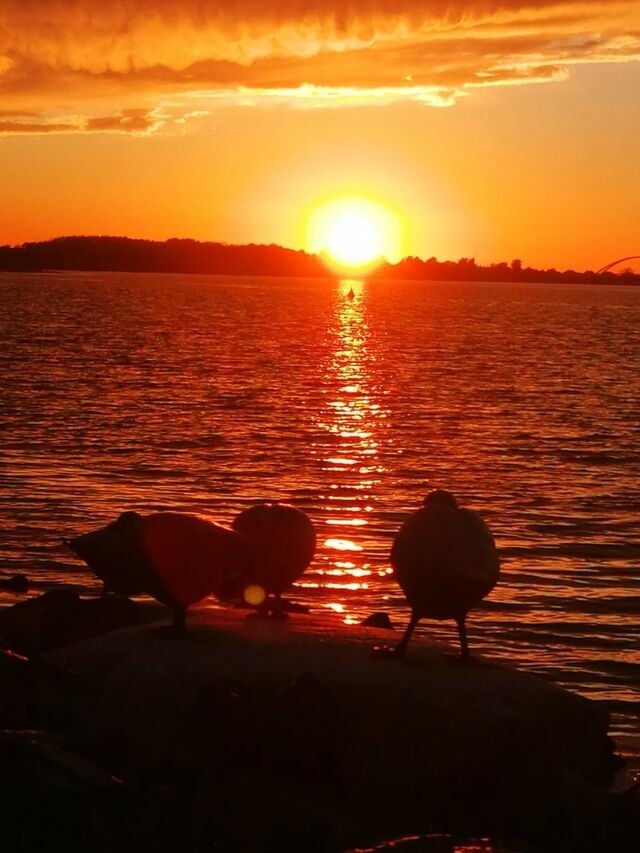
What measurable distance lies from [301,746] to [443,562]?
6.97ft

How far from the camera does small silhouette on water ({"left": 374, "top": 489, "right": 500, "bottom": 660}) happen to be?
11.8 meters

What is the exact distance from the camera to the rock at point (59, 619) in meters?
13.8

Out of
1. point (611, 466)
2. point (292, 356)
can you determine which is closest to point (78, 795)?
point (611, 466)

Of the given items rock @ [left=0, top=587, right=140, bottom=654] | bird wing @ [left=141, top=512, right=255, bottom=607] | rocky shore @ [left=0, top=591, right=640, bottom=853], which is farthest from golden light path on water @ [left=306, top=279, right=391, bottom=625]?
rocky shore @ [left=0, top=591, right=640, bottom=853]

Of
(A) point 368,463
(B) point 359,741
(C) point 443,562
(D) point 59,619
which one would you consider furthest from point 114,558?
(A) point 368,463

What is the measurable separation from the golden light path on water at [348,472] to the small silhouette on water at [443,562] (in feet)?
6.47

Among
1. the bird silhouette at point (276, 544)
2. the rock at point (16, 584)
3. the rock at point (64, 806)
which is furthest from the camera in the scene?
the rock at point (16, 584)

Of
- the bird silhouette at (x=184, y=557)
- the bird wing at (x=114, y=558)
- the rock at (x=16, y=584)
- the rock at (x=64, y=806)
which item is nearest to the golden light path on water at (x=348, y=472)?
the bird silhouette at (x=184, y=557)

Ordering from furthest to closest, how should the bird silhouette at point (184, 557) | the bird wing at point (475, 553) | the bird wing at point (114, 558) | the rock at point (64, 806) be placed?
the bird wing at point (114, 558) → the bird silhouette at point (184, 557) → the bird wing at point (475, 553) → the rock at point (64, 806)

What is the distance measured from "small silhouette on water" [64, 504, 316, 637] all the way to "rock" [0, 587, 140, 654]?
14.2 inches

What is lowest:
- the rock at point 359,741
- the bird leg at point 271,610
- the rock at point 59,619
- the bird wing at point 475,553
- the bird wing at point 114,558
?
the rock at point 359,741

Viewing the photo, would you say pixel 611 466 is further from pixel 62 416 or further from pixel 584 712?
pixel 584 712

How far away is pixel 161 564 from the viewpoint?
1295 cm

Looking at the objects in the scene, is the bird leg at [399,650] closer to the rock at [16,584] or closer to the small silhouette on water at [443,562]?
the small silhouette on water at [443,562]
